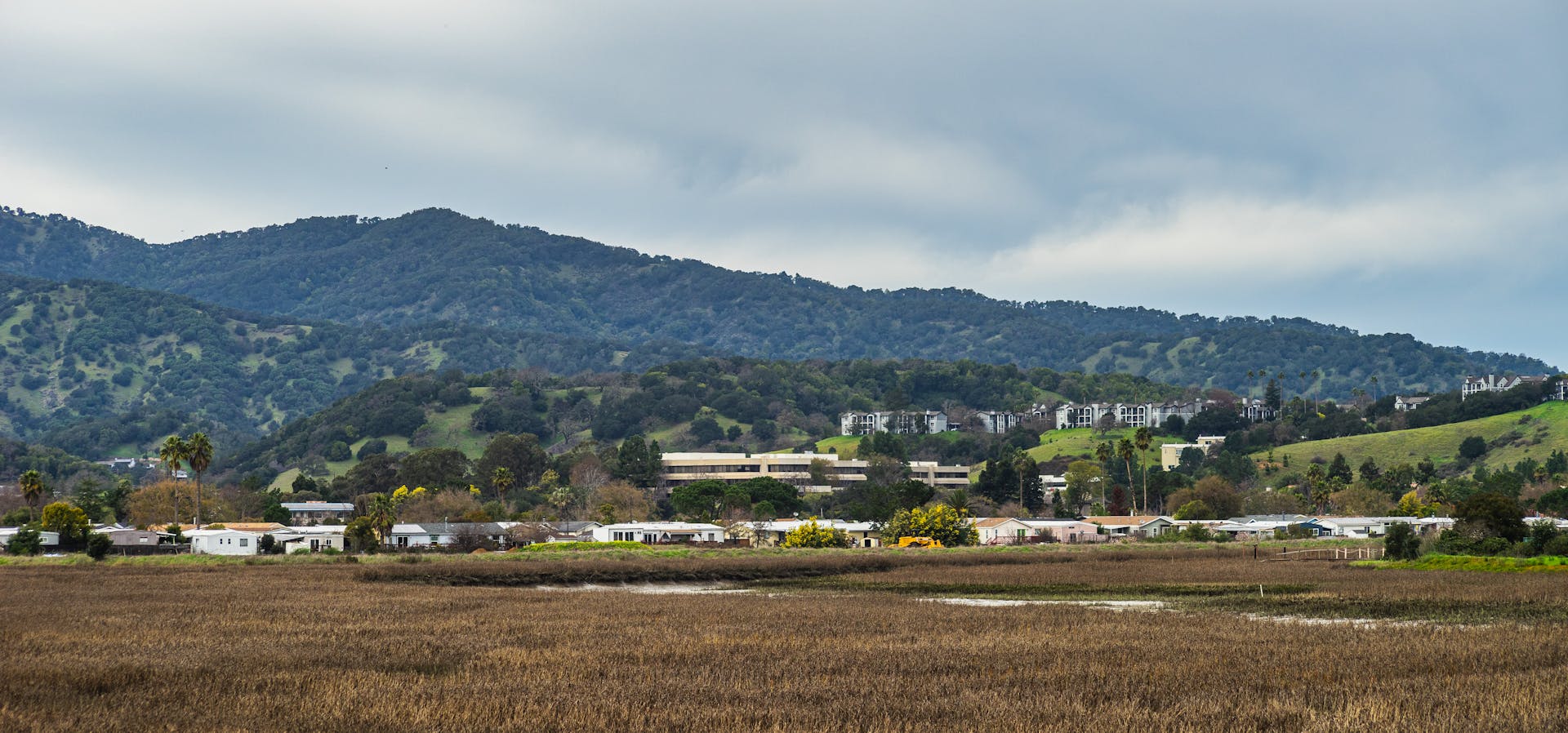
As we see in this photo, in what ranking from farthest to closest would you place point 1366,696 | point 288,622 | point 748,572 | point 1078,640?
point 748,572 < point 288,622 < point 1078,640 < point 1366,696

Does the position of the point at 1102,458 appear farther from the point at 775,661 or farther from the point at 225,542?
the point at 775,661

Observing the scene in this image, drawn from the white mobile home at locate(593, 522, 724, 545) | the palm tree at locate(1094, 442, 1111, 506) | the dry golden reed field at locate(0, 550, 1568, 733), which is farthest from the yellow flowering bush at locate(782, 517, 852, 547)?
the palm tree at locate(1094, 442, 1111, 506)

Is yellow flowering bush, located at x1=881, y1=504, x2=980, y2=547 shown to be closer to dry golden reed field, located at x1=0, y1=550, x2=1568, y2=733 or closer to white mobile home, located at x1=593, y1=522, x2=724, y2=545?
white mobile home, located at x1=593, y1=522, x2=724, y2=545

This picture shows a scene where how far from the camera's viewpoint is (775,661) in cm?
3278

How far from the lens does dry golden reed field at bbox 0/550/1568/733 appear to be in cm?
2441

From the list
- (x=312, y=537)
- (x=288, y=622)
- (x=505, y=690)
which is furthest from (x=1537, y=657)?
(x=312, y=537)

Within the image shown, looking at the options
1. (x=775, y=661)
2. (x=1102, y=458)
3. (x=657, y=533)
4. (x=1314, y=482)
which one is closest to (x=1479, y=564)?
(x=775, y=661)

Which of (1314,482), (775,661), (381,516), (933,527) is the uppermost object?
(1314,482)

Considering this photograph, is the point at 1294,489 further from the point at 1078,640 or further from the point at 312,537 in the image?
the point at 1078,640

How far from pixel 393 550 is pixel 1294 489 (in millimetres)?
120554

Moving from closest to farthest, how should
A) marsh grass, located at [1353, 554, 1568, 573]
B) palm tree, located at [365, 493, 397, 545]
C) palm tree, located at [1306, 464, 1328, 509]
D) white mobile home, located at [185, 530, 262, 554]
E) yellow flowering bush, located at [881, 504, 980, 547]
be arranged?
marsh grass, located at [1353, 554, 1568, 573] → white mobile home, located at [185, 530, 262, 554] → palm tree, located at [365, 493, 397, 545] → yellow flowering bush, located at [881, 504, 980, 547] → palm tree, located at [1306, 464, 1328, 509]

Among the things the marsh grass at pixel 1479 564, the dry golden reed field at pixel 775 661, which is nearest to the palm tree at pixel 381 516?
the dry golden reed field at pixel 775 661

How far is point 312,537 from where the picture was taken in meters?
120

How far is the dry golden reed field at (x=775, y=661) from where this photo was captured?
2441cm
